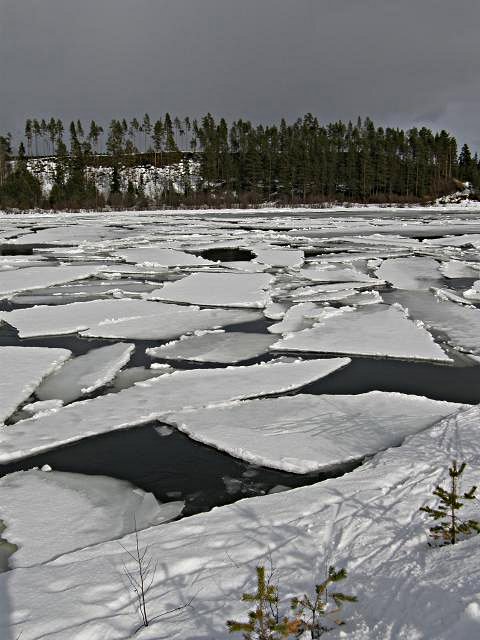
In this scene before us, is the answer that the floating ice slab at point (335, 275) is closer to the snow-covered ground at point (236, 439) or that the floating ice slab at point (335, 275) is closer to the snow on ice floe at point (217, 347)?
the snow-covered ground at point (236, 439)

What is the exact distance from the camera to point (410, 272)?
10.7 metres

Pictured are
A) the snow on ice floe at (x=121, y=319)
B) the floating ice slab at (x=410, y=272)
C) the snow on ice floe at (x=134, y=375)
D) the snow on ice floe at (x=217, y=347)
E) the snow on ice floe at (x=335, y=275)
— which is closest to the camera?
the snow on ice floe at (x=134, y=375)

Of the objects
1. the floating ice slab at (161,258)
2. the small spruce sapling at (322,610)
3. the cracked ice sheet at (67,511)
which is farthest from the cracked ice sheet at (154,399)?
the floating ice slab at (161,258)

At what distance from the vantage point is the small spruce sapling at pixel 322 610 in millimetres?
1734

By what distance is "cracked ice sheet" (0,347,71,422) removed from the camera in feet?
14.3

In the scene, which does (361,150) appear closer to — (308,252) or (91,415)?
(308,252)

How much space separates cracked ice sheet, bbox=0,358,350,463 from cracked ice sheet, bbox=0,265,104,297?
5.49 meters

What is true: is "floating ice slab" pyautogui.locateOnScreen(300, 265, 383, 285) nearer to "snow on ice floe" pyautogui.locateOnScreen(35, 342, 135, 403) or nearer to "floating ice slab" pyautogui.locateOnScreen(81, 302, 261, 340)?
"floating ice slab" pyautogui.locateOnScreen(81, 302, 261, 340)

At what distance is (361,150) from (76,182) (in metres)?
32.4

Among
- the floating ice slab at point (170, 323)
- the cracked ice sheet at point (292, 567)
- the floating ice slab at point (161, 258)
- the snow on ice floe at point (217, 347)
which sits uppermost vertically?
the floating ice slab at point (161, 258)

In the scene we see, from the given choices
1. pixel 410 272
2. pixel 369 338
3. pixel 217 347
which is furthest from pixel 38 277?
pixel 410 272

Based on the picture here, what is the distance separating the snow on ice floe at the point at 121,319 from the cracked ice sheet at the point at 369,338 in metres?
1.23

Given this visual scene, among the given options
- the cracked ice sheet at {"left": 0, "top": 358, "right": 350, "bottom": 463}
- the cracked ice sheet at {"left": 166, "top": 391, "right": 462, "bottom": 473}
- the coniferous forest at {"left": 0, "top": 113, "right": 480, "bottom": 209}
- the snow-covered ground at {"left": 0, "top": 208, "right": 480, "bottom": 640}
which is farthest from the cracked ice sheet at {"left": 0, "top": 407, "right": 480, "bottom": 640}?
the coniferous forest at {"left": 0, "top": 113, "right": 480, "bottom": 209}

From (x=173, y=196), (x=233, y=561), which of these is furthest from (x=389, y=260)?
(x=173, y=196)
